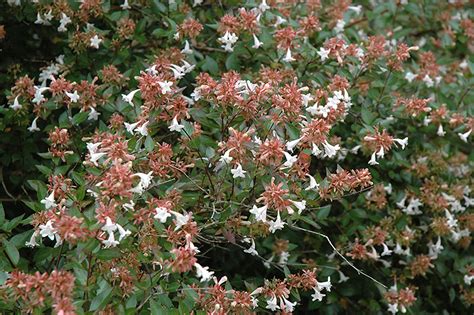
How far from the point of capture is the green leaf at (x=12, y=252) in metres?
2.44

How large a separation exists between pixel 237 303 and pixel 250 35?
1.40 m

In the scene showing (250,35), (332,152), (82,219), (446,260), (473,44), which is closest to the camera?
(82,219)

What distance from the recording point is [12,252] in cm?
246

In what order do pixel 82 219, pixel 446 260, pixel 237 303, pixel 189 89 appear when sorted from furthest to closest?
pixel 446 260 → pixel 189 89 → pixel 237 303 → pixel 82 219

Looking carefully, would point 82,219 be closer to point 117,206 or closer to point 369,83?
point 117,206

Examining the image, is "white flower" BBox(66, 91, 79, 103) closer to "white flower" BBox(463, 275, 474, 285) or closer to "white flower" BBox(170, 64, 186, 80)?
"white flower" BBox(170, 64, 186, 80)

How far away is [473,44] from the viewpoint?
4.50 meters

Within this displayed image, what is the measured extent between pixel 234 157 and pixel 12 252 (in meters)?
0.85

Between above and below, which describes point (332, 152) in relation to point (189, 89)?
above

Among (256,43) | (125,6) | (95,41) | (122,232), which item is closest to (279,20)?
(256,43)

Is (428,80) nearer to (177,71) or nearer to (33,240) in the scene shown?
(177,71)

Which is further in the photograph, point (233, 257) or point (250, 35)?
point (233, 257)

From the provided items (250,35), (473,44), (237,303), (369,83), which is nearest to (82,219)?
(237,303)

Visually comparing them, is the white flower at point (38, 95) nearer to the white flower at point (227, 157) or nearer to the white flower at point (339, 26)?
the white flower at point (227, 157)
